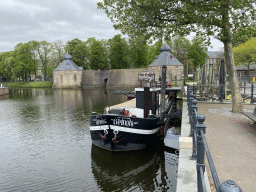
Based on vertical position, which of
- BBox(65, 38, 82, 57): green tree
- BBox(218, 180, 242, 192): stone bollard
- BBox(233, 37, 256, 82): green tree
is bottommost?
BBox(218, 180, 242, 192): stone bollard

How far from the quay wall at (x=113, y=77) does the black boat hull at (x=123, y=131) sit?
161 feet

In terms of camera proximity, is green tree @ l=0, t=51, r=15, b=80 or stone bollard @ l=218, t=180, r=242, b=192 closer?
stone bollard @ l=218, t=180, r=242, b=192

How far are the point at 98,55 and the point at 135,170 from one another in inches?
2259

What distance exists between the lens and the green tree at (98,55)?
63.1 m

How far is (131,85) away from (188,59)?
1586 centimetres

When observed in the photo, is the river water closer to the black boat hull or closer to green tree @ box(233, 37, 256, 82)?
the black boat hull

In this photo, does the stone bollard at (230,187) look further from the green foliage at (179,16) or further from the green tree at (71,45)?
the green tree at (71,45)

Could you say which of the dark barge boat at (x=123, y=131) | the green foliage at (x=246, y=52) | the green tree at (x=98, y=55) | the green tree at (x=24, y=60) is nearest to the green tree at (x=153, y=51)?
the green tree at (x=98, y=55)

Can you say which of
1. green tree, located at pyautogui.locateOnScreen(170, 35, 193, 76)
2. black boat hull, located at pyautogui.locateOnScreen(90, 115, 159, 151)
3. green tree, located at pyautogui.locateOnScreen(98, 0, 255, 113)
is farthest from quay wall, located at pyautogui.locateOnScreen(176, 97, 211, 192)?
green tree, located at pyautogui.locateOnScreen(170, 35, 193, 76)

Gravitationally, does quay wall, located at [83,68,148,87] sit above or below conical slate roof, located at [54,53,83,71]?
below

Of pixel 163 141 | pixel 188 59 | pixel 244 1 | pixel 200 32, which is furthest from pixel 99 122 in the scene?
pixel 188 59

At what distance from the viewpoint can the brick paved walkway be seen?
4.83m

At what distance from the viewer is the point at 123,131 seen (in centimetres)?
1016

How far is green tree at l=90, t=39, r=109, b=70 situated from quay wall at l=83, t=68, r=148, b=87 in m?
2.67
